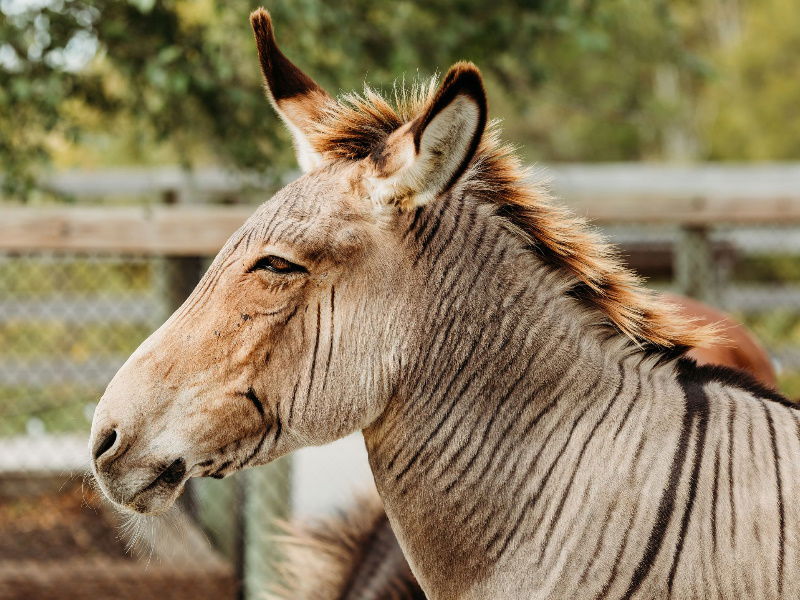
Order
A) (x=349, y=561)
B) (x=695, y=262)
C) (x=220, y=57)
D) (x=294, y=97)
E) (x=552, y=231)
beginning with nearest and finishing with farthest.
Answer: (x=552, y=231), (x=294, y=97), (x=349, y=561), (x=220, y=57), (x=695, y=262)

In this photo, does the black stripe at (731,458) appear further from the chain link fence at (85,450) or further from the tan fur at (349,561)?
the tan fur at (349,561)

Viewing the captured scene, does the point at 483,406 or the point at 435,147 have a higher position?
the point at 435,147

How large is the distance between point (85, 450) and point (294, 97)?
1162mm

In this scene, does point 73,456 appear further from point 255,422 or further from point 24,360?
point 255,422

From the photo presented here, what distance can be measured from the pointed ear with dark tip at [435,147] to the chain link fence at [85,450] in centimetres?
75

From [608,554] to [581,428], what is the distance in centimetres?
28

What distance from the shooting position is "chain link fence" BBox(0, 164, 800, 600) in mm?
4398

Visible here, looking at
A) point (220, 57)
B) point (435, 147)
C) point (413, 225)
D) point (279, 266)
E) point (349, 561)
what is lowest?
point (349, 561)

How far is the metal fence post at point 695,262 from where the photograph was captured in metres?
4.95

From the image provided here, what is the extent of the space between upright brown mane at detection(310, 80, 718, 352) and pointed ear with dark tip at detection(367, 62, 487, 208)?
148 millimetres

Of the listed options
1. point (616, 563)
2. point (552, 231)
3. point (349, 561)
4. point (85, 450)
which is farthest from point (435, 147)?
point (349, 561)

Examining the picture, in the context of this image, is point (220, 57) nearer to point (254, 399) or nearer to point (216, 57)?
point (216, 57)

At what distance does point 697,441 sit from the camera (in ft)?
6.23

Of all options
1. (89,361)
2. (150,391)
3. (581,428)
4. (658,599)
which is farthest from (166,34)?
(658,599)
